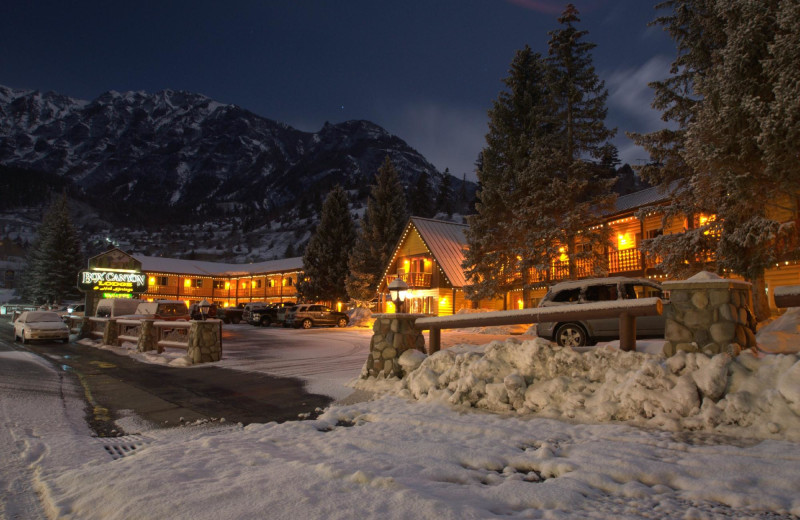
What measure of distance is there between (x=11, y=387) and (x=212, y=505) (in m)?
8.69

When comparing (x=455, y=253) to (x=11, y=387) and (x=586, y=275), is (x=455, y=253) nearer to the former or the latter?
(x=586, y=275)

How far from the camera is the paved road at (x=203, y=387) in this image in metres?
7.22

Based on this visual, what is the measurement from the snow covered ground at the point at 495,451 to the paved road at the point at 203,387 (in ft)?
2.44

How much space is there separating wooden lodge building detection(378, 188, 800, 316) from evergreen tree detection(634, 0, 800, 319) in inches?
154

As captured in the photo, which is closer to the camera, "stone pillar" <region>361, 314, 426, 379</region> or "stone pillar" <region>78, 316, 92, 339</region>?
"stone pillar" <region>361, 314, 426, 379</region>

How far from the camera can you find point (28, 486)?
3.98 m

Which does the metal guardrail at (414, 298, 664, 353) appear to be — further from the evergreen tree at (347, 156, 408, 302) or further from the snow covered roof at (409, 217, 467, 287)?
the evergreen tree at (347, 156, 408, 302)

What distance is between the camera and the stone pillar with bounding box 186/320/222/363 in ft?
45.1

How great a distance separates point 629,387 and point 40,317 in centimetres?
2656

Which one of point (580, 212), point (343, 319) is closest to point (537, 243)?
point (580, 212)

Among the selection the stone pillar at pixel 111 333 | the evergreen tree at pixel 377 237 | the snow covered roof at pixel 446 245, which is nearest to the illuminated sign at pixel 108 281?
the stone pillar at pixel 111 333

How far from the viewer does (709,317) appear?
5660mm

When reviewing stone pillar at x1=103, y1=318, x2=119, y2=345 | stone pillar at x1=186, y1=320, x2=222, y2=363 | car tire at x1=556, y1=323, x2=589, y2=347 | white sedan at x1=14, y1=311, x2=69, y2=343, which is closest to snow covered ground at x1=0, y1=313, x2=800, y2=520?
car tire at x1=556, y1=323, x2=589, y2=347

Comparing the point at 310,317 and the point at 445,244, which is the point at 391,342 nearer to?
the point at 445,244
